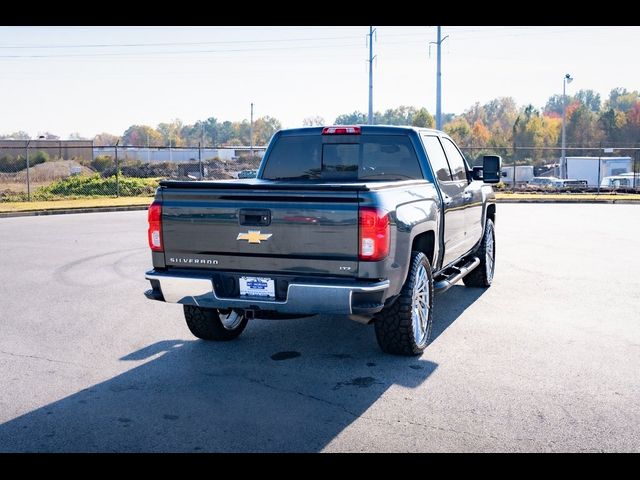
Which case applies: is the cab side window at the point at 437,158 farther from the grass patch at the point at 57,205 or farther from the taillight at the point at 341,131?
the grass patch at the point at 57,205

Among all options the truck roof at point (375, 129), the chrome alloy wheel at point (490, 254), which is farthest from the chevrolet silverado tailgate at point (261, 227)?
the chrome alloy wheel at point (490, 254)

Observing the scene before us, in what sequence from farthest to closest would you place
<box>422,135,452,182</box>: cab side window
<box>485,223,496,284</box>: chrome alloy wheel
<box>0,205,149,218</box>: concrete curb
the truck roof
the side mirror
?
<box>0,205,149,218</box>: concrete curb, <box>485,223,496,284</box>: chrome alloy wheel, the side mirror, <box>422,135,452,182</box>: cab side window, the truck roof

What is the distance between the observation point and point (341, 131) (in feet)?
24.1

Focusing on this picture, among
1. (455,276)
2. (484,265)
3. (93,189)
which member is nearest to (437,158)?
(455,276)

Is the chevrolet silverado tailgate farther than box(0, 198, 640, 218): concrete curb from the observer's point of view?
No

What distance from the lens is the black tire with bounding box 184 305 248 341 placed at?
6.59 m

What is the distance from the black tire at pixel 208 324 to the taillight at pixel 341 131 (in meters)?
2.17

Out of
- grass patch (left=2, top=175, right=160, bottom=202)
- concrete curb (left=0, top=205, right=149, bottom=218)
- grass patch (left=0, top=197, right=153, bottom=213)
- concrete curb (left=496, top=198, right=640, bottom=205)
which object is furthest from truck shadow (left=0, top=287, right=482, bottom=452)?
grass patch (left=2, top=175, right=160, bottom=202)

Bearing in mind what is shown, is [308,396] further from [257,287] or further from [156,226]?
[156,226]

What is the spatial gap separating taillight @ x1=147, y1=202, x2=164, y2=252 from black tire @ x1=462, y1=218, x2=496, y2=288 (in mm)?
4658

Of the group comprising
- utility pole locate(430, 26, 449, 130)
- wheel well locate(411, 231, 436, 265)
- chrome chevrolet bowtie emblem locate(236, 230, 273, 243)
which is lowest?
wheel well locate(411, 231, 436, 265)

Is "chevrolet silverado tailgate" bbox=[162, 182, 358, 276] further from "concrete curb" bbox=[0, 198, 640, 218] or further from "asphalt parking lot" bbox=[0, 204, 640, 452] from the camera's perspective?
"concrete curb" bbox=[0, 198, 640, 218]

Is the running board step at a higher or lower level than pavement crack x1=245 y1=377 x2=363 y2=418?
higher

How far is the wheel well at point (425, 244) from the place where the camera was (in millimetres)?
6477
